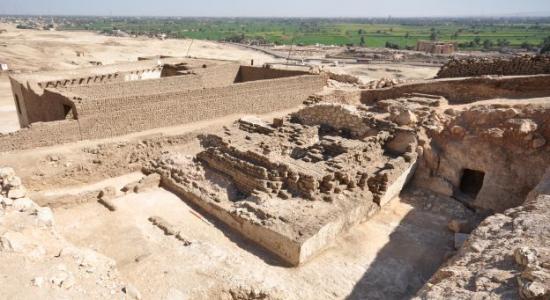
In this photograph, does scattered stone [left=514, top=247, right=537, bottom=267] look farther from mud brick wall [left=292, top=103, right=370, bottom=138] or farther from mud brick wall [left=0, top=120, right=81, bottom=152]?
mud brick wall [left=0, top=120, right=81, bottom=152]

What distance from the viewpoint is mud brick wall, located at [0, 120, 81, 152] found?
11445mm

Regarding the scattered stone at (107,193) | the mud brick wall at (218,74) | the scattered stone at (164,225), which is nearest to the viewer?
the scattered stone at (164,225)

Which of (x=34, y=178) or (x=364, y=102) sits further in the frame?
(x=364, y=102)

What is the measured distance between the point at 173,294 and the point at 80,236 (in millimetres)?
3497

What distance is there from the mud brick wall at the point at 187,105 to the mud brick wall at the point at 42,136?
35 cm

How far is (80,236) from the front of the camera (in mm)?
9195

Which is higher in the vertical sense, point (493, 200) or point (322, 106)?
point (322, 106)

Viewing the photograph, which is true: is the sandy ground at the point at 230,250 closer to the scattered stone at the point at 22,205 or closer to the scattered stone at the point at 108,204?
the scattered stone at the point at 108,204

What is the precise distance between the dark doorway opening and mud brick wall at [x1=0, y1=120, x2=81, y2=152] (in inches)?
488

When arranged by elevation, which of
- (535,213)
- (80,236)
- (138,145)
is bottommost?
(80,236)

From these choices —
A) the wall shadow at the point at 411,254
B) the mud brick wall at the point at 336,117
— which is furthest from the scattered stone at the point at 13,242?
the mud brick wall at the point at 336,117

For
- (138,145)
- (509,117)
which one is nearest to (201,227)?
(138,145)

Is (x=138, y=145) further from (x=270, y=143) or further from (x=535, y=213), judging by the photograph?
(x=535, y=213)

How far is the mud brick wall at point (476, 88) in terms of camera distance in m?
13.5
